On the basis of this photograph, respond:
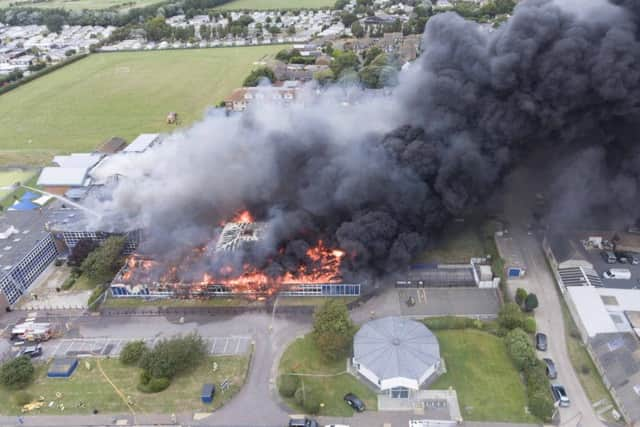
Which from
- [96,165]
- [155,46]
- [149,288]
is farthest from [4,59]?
[149,288]

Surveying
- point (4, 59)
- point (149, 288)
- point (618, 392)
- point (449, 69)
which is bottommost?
point (4, 59)

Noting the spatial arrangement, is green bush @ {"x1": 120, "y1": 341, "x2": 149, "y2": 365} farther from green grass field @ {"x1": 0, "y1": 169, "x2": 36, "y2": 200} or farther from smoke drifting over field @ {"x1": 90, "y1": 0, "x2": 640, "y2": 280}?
green grass field @ {"x1": 0, "y1": 169, "x2": 36, "y2": 200}

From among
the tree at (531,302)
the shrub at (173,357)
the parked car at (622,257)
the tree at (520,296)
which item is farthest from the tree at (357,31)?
the shrub at (173,357)

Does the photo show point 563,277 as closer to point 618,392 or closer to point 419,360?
point 618,392

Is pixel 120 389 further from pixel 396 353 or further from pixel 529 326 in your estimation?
pixel 529 326

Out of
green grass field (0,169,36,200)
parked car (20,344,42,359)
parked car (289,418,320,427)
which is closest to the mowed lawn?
parked car (289,418,320,427)

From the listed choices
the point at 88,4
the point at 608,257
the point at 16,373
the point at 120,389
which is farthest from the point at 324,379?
the point at 88,4
